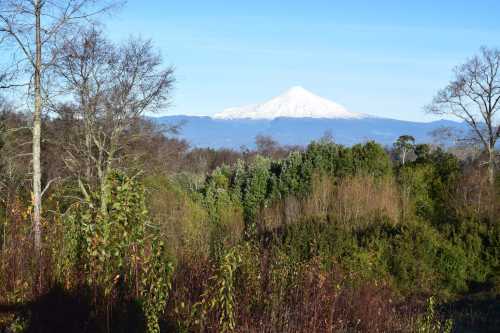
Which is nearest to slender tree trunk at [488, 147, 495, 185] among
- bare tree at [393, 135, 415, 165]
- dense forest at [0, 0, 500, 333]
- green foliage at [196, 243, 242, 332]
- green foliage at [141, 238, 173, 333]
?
dense forest at [0, 0, 500, 333]

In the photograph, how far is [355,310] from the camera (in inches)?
270

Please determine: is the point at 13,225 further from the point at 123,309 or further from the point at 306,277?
the point at 306,277

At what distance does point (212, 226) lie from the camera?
72.7ft

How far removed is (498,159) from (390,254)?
1423 centimetres

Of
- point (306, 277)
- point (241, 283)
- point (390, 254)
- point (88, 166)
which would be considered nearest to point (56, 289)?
point (241, 283)

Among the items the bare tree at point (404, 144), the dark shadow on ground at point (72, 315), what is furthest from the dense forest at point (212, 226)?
the bare tree at point (404, 144)

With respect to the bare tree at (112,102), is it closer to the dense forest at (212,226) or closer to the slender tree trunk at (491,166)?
the dense forest at (212,226)

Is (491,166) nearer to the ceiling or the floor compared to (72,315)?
nearer to the ceiling

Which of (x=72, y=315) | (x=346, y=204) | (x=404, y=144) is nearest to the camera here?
(x=72, y=315)

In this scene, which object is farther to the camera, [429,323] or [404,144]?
[404,144]

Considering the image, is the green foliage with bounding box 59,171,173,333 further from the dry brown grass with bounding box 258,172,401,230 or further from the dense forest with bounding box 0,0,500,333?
the dry brown grass with bounding box 258,172,401,230

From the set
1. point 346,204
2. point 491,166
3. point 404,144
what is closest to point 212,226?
point 346,204

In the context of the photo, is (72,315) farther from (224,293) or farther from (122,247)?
(224,293)

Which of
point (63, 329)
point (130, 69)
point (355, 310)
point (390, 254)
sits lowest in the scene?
point (390, 254)
